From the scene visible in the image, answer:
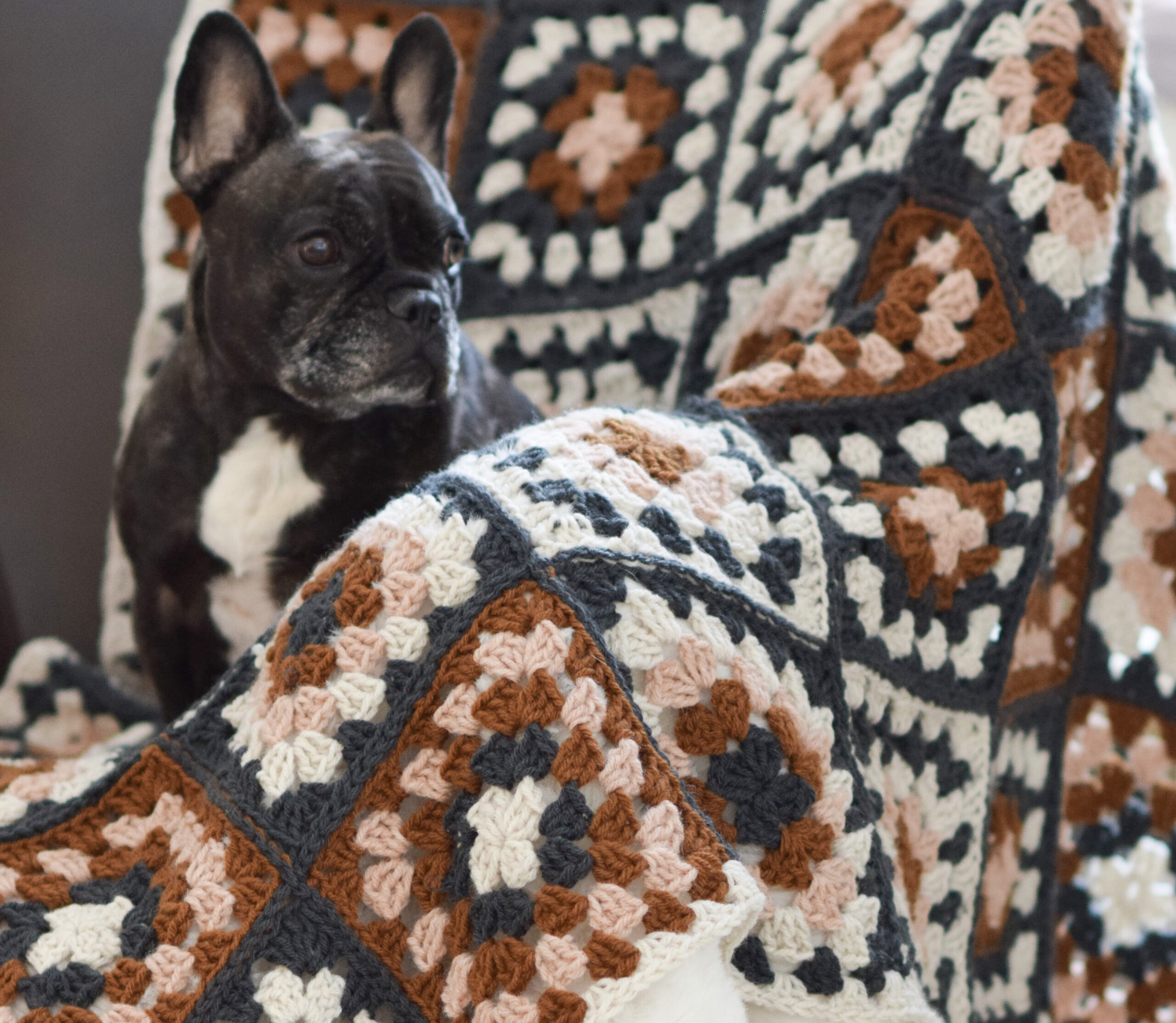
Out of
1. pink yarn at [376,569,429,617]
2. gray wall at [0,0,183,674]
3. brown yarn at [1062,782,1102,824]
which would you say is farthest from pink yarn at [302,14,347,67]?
brown yarn at [1062,782,1102,824]

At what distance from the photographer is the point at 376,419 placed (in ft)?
3.66

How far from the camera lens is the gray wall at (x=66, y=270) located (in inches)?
50.6

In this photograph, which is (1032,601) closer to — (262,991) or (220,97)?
(262,991)

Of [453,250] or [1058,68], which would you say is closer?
[1058,68]

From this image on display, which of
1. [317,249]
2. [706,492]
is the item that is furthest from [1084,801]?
[317,249]

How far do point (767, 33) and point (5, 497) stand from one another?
104 cm

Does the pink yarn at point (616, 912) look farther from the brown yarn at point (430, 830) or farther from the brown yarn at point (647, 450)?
the brown yarn at point (647, 450)

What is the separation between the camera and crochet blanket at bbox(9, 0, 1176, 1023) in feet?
2.29

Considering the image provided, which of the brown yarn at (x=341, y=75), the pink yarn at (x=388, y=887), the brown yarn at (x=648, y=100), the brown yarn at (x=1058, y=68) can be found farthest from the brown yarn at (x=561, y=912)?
the brown yarn at (x=341, y=75)

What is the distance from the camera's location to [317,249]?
105 cm

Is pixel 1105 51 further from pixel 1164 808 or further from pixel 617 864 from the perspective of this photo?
pixel 617 864

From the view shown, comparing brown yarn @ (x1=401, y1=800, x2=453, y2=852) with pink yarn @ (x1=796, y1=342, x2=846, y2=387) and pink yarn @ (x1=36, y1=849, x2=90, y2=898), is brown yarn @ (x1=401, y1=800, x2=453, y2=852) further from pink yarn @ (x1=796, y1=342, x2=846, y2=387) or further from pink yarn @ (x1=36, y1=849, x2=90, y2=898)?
pink yarn @ (x1=796, y1=342, x2=846, y2=387)

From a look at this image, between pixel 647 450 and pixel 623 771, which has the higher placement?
pixel 647 450

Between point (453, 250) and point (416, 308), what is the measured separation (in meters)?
0.15
